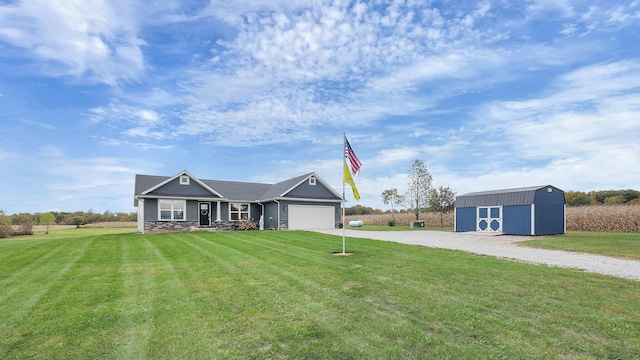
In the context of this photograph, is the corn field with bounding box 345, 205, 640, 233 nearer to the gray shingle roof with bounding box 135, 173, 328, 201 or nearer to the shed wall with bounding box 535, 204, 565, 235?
the shed wall with bounding box 535, 204, 565, 235

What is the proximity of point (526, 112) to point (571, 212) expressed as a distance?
14.5 metres

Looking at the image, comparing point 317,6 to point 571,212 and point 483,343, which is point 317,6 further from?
point 571,212

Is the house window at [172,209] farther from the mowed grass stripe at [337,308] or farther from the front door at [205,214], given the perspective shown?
the mowed grass stripe at [337,308]

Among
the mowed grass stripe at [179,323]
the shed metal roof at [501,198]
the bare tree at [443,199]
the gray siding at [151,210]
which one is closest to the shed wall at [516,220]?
the shed metal roof at [501,198]

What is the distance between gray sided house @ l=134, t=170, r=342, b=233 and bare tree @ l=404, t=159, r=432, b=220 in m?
10.1

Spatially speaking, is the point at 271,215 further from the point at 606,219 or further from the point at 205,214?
the point at 606,219

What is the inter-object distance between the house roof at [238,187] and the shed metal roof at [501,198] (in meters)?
10.4

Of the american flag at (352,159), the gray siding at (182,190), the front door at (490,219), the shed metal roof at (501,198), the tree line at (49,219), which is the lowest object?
the tree line at (49,219)

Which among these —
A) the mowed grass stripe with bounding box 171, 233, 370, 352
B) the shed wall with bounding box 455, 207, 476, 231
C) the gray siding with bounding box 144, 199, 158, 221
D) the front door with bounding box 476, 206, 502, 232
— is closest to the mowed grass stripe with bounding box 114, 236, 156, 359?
the mowed grass stripe with bounding box 171, 233, 370, 352

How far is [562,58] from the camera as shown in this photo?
43.6ft

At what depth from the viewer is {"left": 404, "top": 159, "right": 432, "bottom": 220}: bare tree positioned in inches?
1398

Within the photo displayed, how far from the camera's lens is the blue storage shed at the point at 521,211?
20.6m

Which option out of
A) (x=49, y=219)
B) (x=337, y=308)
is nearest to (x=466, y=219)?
(x=337, y=308)

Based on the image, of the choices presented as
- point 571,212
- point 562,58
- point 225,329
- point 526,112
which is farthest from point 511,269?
point 571,212
